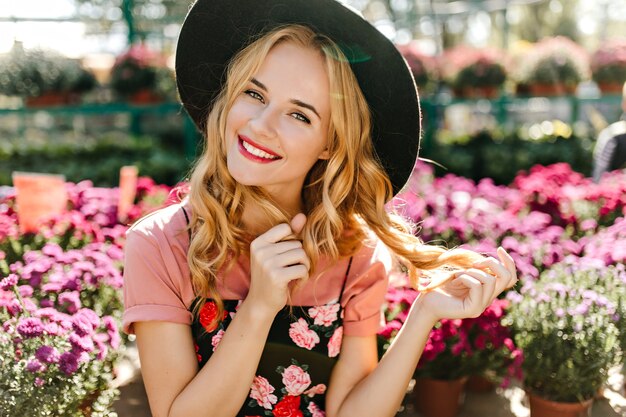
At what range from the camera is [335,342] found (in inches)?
65.1

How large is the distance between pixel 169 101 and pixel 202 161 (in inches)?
240

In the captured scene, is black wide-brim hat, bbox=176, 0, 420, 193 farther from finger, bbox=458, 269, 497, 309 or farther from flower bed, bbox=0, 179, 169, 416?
flower bed, bbox=0, 179, 169, 416

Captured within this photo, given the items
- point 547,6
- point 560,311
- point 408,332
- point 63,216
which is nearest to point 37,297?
point 63,216

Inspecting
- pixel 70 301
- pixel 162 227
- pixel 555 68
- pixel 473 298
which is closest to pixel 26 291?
pixel 70 301

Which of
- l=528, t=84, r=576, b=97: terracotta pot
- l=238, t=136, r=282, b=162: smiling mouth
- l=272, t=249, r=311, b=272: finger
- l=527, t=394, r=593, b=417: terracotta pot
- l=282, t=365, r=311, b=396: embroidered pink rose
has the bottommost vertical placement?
l=528, t=84, r=576, b=97: terracotta pot

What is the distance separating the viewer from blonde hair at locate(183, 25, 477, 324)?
1.49m

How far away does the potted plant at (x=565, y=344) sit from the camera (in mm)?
1768

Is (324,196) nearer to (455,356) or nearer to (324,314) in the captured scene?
(324,314)

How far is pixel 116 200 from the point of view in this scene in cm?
319

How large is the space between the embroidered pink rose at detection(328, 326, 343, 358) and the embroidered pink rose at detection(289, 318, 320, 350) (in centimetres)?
5

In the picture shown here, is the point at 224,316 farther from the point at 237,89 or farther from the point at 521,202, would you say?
the point at 521,202

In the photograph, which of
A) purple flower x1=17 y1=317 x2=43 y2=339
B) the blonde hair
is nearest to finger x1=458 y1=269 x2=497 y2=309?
the blonde hair

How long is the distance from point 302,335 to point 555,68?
6.80 m

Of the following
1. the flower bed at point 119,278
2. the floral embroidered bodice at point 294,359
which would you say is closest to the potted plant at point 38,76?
the flower bed at point 119,278
